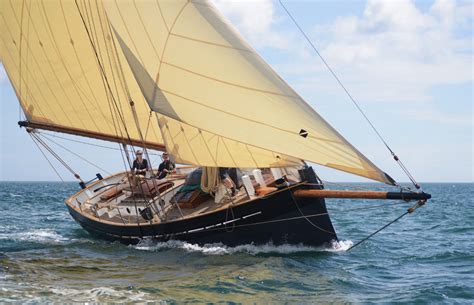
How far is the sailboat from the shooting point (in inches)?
621

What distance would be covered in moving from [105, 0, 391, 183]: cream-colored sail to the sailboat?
2cm

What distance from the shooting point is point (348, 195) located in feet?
55.2

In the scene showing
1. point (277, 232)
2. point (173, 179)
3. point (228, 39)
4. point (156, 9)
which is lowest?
point (277, 232)

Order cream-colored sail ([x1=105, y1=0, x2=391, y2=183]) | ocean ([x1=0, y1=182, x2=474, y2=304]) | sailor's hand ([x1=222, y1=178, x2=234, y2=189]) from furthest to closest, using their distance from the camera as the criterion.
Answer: sailor's hand ([x1=222, y1=178, x2=234, y2=189])
cream-colored sail ([x1=105, y1=0, x2=391, y2=183])
ocean ([x1=0, y1=182, x2=474, y2=304])

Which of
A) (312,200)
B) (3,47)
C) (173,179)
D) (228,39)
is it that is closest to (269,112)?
(228,39)

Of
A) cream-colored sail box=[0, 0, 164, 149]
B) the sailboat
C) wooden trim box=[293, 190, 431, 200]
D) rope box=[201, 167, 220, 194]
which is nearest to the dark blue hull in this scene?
the sailboat

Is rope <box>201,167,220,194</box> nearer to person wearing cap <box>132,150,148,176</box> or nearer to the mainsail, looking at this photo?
the mainsail

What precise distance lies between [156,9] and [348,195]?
6.48 meters

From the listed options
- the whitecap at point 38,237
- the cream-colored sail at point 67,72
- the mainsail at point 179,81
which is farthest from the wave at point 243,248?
the cream-colored sail at point 67,72

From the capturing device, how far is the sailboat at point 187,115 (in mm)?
15766

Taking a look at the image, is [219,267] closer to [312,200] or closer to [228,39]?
[312,200]

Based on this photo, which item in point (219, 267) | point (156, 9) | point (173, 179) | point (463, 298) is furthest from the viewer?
point (173, 179)

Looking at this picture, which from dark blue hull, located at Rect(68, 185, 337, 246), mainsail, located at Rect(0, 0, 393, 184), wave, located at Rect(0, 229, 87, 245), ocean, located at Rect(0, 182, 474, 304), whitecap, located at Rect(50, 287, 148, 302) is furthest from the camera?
wave, located at Rect(0, 229, 87, 245)

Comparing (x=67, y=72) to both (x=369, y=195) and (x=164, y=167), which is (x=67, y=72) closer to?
(x=164, y=167)
